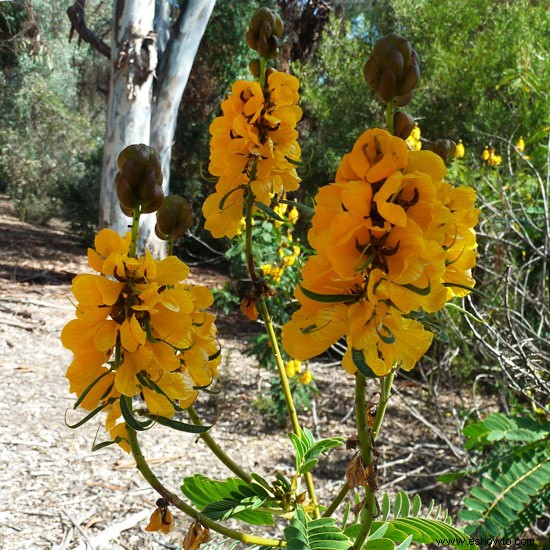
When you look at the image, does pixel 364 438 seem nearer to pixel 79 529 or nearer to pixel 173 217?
pixel 173 217

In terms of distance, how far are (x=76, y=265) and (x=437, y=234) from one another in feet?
24.5

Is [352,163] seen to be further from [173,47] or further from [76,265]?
[76,265]

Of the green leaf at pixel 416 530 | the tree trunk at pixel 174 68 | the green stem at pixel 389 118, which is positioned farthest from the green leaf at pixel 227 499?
the tree trunk at pixel 174 68

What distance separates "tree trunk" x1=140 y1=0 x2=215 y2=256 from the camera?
525 centimetres

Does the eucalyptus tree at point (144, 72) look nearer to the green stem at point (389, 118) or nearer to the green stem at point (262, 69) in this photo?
the green stem at point (262, 69)

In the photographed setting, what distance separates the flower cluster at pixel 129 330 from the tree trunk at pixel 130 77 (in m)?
4.59

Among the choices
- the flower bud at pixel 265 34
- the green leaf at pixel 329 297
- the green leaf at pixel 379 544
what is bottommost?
the green leaf at pixel 379 544

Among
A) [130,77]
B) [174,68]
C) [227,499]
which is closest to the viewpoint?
[227,499]

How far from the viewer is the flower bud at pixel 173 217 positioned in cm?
74

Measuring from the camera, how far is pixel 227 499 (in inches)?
31.7

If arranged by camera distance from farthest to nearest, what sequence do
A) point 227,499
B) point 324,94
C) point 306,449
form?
point 324,94 → point 306,449 → point 227,499

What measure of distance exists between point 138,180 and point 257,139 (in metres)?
0.29

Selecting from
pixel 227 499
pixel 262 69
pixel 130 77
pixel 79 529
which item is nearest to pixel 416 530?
pixel 227 499

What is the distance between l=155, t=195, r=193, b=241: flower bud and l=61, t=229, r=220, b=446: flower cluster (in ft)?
0.24
